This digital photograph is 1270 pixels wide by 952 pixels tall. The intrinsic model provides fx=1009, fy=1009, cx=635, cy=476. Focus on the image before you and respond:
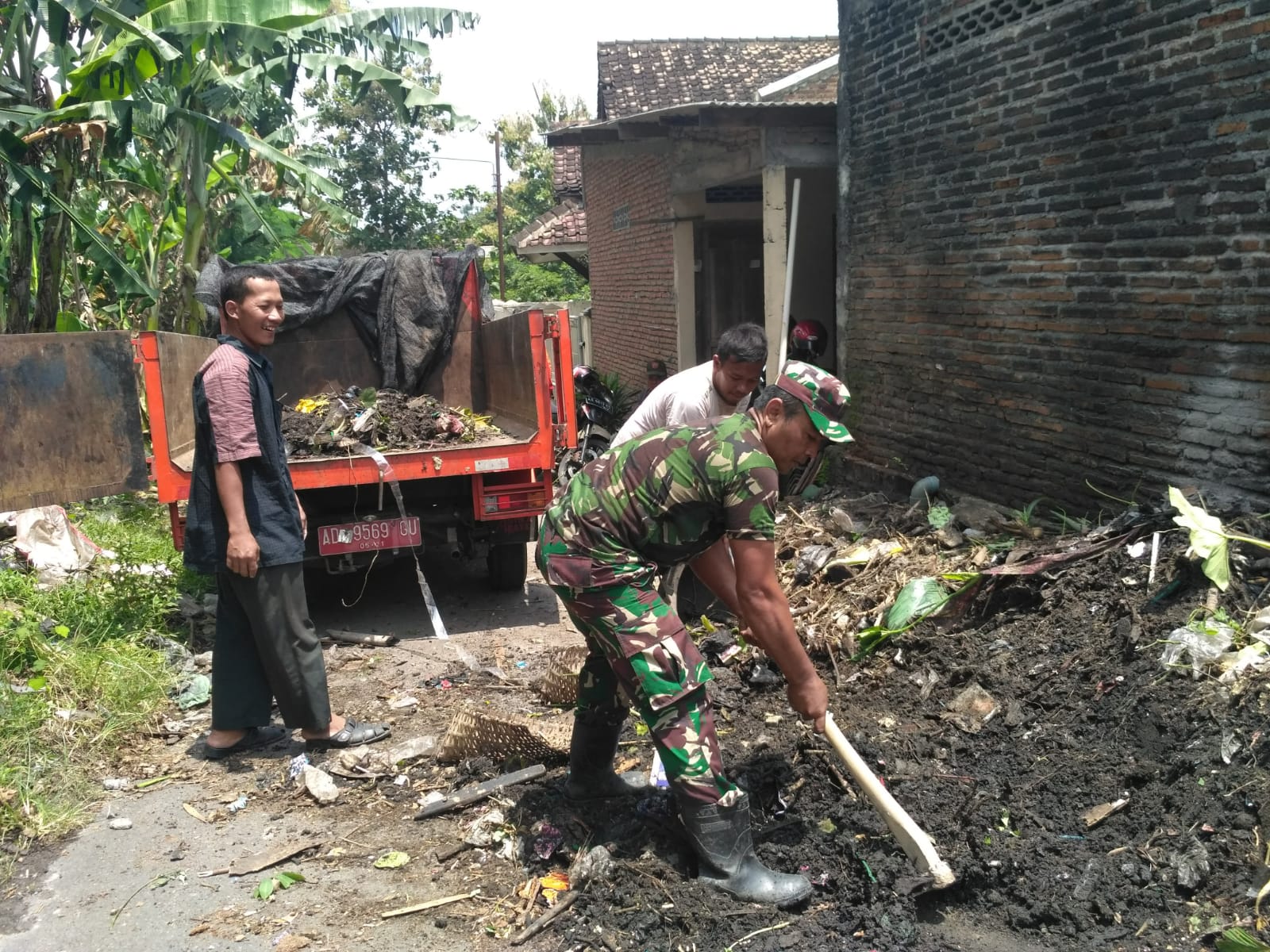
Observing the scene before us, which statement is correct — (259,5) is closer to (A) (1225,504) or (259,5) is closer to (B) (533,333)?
(B) (533,333)

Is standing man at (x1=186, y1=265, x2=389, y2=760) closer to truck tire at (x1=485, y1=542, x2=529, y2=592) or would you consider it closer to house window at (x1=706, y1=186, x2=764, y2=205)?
truck tire at (x1=485, y1=542, x2=529, y2=592)

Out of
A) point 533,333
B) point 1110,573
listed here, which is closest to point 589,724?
point 1110,573

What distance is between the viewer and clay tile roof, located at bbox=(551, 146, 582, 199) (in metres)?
20.0

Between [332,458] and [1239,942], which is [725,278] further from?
[1239,942]

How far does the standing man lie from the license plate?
1.50 meters

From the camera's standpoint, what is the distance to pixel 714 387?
4.42m

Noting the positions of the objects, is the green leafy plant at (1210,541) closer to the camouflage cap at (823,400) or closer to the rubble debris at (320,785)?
the camouflage cap at (823,400)

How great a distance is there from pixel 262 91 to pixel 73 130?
174 centimetres

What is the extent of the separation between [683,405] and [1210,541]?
2199 millimetres

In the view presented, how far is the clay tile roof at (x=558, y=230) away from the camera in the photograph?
18.5 meters

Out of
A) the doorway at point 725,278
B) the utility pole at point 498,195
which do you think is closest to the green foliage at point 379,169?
the utility pole at point 498,195

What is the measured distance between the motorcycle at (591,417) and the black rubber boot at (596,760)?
7.53 metres

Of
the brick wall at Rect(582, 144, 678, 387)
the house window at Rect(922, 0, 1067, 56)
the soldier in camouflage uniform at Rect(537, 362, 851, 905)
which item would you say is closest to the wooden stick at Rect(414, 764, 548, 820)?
the soldier in camouflage uniform at Rect(537, 362, 851, 905)

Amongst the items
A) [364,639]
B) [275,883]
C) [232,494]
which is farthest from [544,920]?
[364,639]
